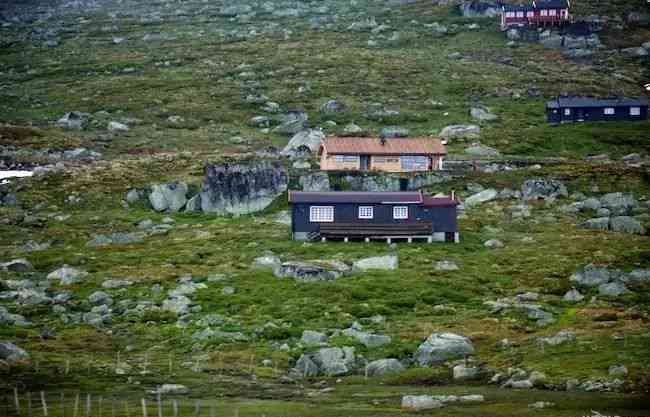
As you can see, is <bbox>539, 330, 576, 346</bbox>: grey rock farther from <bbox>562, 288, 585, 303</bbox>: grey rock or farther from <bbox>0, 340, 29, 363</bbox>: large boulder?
<bbox>0, 340, 29, 363</bbox>: large boulder

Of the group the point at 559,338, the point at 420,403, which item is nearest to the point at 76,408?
the point at 420,403

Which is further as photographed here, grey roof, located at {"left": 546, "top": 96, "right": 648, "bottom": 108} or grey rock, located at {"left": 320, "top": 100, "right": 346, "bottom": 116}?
grey rock, located at {"left": 320, "top": 100, "right": 346, "bottom": 116}

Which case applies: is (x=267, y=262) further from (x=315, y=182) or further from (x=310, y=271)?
(x=315, y=182)

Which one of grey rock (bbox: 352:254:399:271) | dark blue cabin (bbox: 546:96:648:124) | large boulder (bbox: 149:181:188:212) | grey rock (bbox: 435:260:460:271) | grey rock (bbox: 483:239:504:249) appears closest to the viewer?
grey rock (bbox: 352:254:399:271)

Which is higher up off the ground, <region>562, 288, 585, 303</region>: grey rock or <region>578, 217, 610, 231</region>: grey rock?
<region>562, 288, 585, 303</region>: grey rock

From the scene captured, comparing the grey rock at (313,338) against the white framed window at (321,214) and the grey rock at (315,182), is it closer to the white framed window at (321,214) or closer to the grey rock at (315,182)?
the white framed window at (321,214)

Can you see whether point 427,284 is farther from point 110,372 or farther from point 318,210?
point 110,372

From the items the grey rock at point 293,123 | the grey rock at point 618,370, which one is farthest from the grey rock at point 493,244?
the grey rock at point 293,123

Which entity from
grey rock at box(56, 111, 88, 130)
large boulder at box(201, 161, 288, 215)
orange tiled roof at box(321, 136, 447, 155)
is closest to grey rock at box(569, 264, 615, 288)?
large boulder at box(201, 161, 288, 215)

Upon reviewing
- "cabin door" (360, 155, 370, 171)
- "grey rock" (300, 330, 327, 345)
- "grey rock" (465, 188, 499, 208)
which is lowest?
"grey rock" (465, 188, 499, 208)
